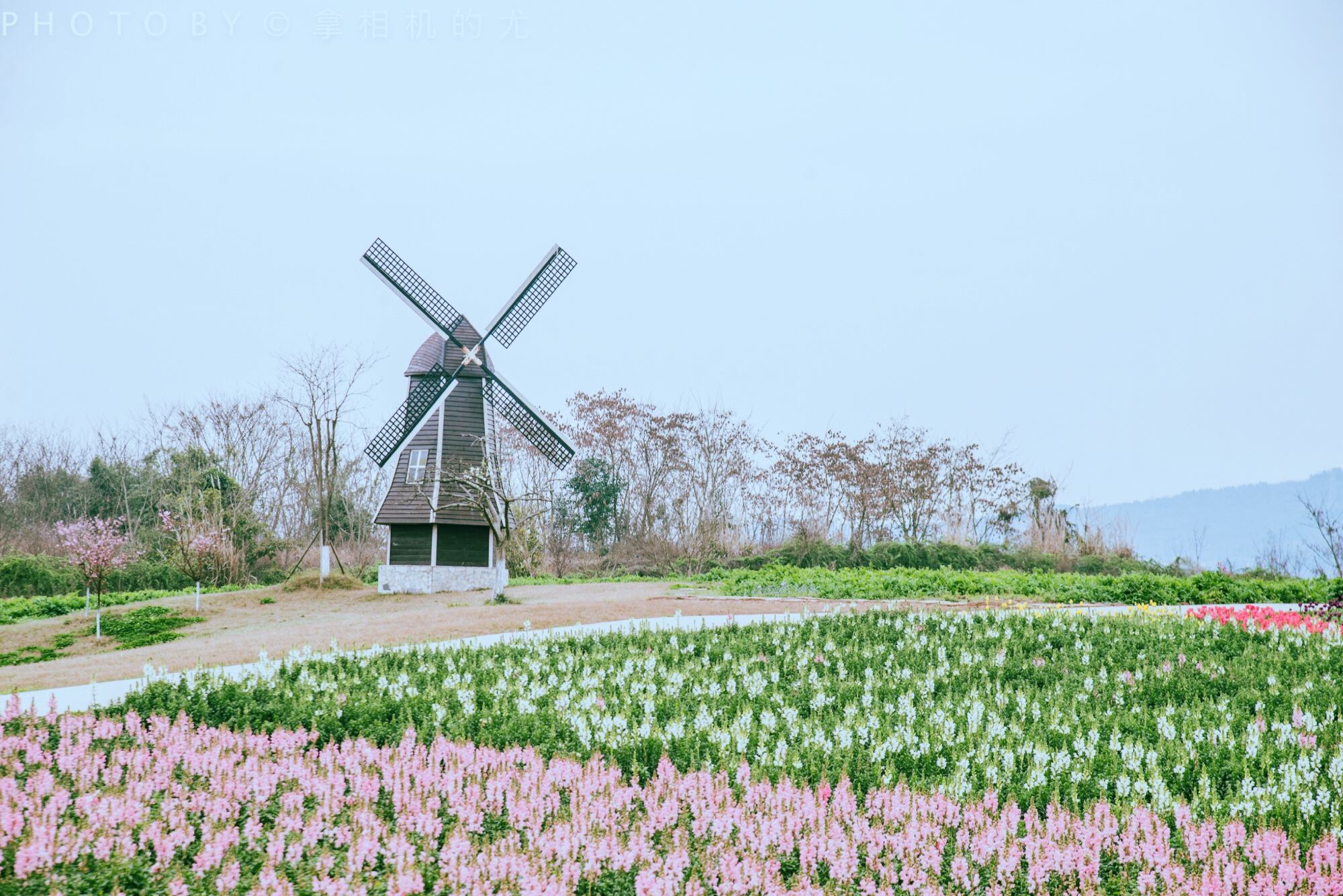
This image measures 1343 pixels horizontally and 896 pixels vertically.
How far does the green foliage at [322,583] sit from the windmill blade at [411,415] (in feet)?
11.3

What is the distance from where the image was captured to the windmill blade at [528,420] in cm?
2639

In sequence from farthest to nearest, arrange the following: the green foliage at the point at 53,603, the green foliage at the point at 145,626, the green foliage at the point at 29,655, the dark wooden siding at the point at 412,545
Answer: the dark wooden siding at the point at 412,545
the green foliage at the point at 53,603
the green foliage at the point at 145,626
the green foliage at the point at 29,655

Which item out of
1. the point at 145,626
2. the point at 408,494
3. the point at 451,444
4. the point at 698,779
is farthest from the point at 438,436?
the point at 698,779

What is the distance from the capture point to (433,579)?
25.6 meters

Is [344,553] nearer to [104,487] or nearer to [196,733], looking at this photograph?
[104,487]

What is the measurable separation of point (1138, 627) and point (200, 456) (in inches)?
1285

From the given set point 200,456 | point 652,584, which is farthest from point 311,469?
point 652,584

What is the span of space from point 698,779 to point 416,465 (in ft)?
68.9

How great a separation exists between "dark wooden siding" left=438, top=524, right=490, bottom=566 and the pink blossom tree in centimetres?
775

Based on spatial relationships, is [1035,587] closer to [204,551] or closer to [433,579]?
[433,579]

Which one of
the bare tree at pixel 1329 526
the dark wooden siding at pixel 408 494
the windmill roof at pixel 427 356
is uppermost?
the windmill roof at pixel 427 356

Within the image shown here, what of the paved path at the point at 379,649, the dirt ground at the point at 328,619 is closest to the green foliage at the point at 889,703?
the paved path at the point at 379,649

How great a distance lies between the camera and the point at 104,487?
3653cm

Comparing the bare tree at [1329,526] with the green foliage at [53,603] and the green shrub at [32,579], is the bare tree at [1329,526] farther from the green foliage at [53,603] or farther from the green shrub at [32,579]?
the green shrub at [32,579]
